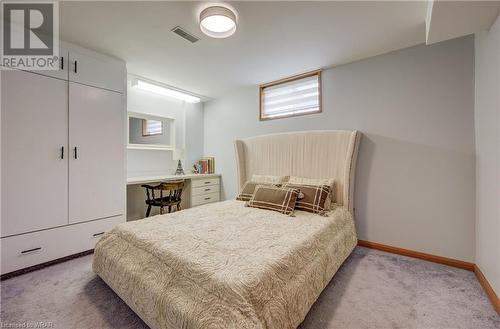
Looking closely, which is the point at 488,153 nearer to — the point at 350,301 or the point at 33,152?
the point at 350,301

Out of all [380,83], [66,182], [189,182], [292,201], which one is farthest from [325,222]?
[66,182]

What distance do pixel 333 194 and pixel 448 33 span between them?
1.90 m

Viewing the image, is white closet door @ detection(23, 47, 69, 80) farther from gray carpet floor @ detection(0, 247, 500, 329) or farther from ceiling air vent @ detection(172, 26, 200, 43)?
gray carpet floor @ detection(0, 247, 500, 329)

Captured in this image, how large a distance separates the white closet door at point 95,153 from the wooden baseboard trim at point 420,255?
10.7 feet

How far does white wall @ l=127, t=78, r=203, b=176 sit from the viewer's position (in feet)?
11.5

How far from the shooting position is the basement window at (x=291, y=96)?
10.1 ft

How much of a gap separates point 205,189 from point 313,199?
7.28ft

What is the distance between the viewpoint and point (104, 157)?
260 centimetres

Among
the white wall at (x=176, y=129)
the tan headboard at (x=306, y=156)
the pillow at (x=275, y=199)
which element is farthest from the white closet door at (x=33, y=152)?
the tan headboard at (x=306, y=156)

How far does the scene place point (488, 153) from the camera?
1.75m

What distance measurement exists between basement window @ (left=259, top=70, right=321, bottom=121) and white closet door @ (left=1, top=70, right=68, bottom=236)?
2.68 meters

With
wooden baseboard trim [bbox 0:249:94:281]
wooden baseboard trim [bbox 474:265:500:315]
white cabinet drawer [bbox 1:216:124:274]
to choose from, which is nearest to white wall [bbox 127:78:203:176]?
white cabinet drawer [bbox 1:216:124:274]

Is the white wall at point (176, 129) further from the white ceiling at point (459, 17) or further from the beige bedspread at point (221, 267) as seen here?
the white ceiling at point (459, 17)

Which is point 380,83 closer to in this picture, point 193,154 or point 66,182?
point 193,154
